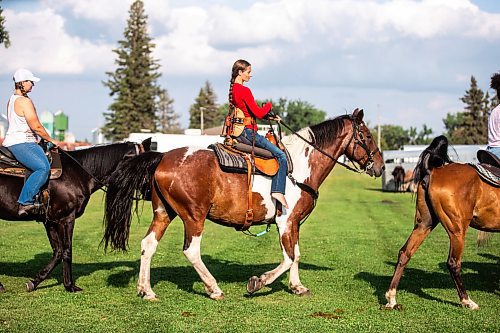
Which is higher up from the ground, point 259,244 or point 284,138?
point 284,138

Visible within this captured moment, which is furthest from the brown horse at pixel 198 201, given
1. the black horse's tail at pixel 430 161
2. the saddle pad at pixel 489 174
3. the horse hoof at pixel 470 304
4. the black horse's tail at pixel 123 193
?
the saddle pad at pixel 489 174

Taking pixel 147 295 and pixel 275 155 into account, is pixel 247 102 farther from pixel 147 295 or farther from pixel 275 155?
pixel 147 295

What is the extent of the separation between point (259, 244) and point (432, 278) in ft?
18.0

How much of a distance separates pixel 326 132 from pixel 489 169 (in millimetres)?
2429

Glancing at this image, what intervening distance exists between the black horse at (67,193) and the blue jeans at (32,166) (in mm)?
248

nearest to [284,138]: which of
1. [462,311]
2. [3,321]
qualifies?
[462,311]

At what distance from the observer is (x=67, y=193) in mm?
9891

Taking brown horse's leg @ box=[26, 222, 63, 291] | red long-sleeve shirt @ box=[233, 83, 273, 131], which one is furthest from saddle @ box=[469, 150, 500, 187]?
brown horse's leg @ box=[26, 222, 63, 291]

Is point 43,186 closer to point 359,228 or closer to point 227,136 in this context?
point 227,136

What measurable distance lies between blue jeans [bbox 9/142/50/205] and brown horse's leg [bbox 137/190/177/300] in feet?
5.35

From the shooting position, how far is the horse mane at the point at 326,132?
1016 cm

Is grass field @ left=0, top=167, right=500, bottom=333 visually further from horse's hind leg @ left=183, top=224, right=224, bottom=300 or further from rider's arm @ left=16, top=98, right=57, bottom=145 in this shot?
rider's arm @ left=16, top=98, right=57, bottom=145

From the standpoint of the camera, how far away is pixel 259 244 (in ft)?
52.9

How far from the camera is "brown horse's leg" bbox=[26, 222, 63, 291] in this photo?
9.74 metres
